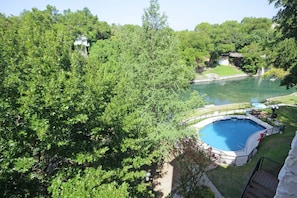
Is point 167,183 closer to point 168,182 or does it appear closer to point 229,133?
point 168,182

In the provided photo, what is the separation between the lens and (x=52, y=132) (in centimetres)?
531

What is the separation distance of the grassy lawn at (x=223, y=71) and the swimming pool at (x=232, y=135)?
2619 cm

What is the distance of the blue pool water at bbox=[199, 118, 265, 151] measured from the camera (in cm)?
Answer: 1798

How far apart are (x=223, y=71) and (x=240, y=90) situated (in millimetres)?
12441

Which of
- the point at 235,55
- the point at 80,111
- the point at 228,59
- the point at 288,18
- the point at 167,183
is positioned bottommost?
the point at 167,183

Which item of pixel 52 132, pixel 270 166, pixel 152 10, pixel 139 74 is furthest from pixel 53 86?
pixel 270 166

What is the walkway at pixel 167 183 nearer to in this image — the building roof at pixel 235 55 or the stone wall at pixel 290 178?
the stone wall at pixel 290 178

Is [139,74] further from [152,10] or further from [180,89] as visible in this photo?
[152,10]

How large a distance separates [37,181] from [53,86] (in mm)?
2995

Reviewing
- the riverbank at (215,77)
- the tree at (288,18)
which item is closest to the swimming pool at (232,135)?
the tree at (288,18)

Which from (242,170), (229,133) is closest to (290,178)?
(242,170)

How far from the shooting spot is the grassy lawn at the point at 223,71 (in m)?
46.5

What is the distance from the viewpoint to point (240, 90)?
3622 centimetres

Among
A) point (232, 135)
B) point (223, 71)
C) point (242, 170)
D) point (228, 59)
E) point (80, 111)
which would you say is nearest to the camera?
point (80, 111)
